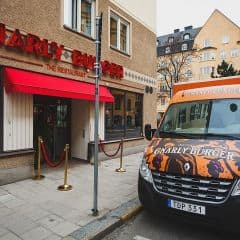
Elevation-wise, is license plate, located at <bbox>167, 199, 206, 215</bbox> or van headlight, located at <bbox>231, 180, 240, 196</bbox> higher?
van headlight, located at <bbox>231, 180, 240, 196</bbox>

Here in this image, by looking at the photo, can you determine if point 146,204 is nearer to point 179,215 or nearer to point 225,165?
point 179,215

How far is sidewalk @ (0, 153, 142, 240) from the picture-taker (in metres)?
4.80

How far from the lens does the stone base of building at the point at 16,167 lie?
7.30m

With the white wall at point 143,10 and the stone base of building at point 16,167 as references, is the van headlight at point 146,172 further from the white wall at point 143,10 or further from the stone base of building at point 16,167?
the white wall at point 143,10

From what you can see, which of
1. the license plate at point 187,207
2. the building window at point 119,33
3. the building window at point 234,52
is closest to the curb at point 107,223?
the license plate at point 187,207

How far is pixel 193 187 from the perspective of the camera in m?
4.46

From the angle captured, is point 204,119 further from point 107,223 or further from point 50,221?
point 50,221

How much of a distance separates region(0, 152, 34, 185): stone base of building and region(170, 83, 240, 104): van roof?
4093mm

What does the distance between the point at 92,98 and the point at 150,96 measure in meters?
6.17

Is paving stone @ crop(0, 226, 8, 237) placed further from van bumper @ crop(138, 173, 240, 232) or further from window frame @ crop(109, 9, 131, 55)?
Result: window frame @ crop(109, 9, 131, 55)

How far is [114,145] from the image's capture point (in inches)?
468

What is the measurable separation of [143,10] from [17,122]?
9418 millimetres

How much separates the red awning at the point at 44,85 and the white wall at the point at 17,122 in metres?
0.43

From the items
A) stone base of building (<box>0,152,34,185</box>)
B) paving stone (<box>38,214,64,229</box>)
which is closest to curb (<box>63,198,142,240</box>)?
paving stone (<box>38,214,64,229</box>)
